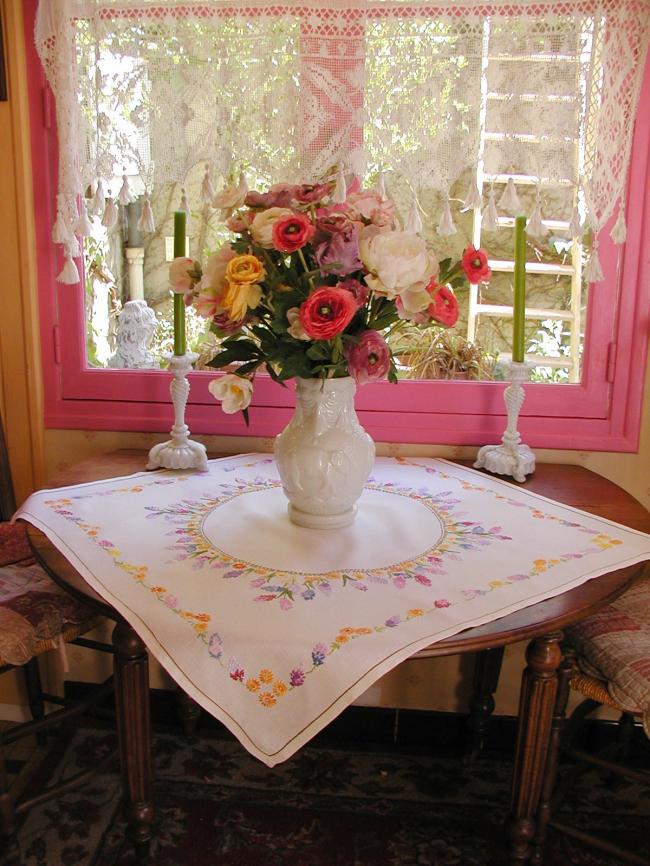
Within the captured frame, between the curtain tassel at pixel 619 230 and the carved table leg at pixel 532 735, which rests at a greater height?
the curtain tassel at pixel 619 230

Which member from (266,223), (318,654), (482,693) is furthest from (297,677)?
(482,693)

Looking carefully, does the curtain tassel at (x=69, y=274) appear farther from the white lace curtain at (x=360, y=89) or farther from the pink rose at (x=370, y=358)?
the pink rose at (x=370, y=358)

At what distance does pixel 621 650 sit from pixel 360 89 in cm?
122

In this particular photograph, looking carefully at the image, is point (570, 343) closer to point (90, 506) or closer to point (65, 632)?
point (90, 506)

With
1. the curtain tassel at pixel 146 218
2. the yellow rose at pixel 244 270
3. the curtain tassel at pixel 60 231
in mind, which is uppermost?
the curtain tassel at pixel 146 218

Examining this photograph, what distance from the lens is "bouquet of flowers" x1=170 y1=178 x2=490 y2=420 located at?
1221 mm

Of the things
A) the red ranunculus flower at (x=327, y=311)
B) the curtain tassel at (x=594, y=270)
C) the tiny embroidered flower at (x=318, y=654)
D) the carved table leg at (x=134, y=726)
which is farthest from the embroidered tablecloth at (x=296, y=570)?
the curtain tassel at (x=594, y=270)

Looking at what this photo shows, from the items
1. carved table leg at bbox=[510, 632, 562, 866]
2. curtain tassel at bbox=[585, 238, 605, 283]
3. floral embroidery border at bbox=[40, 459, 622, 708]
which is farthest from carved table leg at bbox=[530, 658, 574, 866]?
curtain tassel at bbox=[585, 238, 605, 283]

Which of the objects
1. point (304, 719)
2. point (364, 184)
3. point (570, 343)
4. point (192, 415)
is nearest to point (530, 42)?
point (364, 184)

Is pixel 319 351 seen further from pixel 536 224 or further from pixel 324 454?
pixel 536 224

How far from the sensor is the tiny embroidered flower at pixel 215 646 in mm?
1118

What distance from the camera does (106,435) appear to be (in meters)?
2.06

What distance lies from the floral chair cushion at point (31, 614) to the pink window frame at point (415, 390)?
1.53 ft

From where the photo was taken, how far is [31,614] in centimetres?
157
